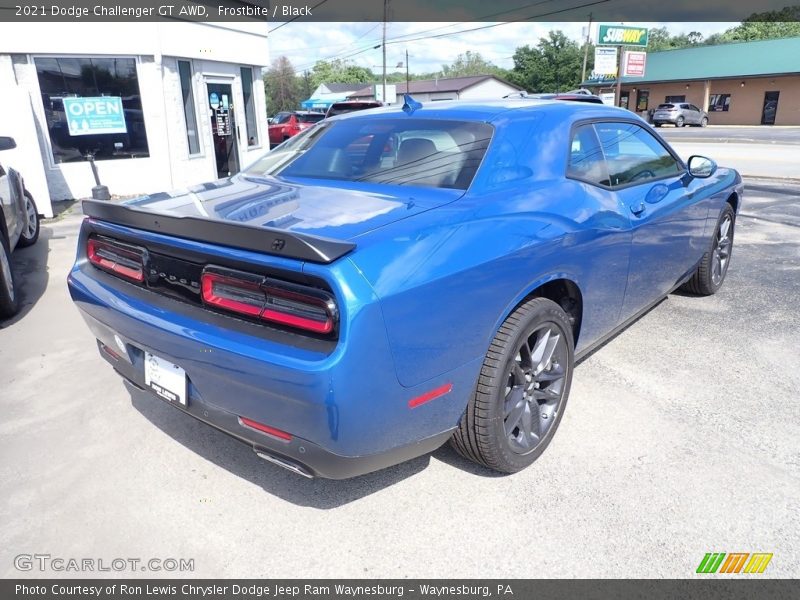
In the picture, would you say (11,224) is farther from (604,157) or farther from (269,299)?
(604,157)

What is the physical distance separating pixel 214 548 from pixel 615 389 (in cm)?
230

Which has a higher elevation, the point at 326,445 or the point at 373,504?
the point at 326,445

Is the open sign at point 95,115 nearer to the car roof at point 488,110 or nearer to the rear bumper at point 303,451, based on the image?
the car roof at point 488,110

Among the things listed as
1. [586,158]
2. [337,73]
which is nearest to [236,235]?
[586,158]

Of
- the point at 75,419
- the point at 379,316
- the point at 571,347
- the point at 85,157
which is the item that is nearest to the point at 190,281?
the point at 379,316

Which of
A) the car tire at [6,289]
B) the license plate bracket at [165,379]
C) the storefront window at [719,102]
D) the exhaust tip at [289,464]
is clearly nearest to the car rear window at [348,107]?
the car tire at [6,289]

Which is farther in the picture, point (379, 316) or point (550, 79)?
point (550, 79)

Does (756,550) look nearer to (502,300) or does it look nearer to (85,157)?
(502,300)

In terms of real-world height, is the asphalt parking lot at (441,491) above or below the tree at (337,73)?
below

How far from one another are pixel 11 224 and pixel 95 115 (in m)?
5.45

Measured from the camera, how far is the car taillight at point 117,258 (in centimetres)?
244

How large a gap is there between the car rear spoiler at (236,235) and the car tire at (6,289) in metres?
2.48

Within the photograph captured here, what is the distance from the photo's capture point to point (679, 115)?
Result: 38375 millimetres

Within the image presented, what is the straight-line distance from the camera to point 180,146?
36.1ft
